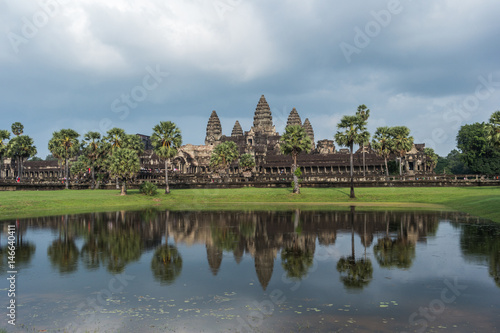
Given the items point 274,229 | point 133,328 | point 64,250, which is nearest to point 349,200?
point 274,229

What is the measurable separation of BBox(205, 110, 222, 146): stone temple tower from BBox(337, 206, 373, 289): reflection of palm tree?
160117mm

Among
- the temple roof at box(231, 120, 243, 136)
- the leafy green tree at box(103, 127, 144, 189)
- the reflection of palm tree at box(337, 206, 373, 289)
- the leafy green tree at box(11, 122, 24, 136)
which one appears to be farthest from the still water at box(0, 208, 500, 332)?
the temple roof at box(231, 120, 243, 136)

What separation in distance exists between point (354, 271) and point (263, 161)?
347ft

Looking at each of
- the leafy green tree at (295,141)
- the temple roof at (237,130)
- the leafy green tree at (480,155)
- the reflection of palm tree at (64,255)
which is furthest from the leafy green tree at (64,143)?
the temple roof at (237,130)

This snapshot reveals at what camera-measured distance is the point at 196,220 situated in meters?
39.2

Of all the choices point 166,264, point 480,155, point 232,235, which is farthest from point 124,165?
point 480,155

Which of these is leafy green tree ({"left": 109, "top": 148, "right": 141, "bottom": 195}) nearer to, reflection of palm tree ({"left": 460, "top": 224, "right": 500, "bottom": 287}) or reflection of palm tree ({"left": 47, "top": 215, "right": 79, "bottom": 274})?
reflection of palm tree ({"left": 47, "top": 215, "right": 79, "bottom": 274})

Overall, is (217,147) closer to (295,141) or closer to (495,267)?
(295,141)

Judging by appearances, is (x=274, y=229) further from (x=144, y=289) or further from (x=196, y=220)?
(x=144, y=289)

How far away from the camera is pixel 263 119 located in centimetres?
17250

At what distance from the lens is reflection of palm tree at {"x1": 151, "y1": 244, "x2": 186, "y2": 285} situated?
1814 cm

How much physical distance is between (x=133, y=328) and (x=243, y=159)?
93436 millimetres

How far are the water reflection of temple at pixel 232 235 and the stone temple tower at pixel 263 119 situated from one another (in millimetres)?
127444

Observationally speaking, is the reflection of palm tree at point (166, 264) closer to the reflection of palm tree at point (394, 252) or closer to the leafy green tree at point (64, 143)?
the reflection of palm tree at point (394, 252)
